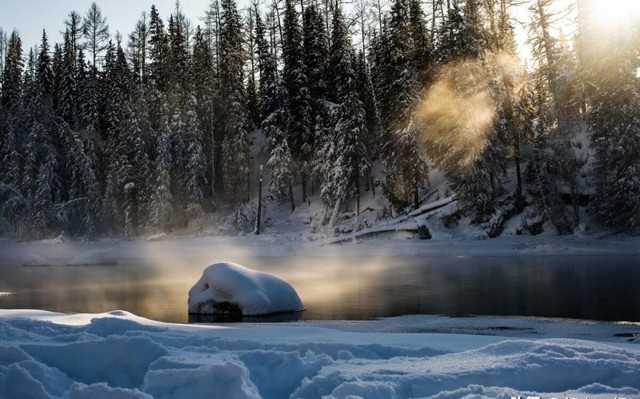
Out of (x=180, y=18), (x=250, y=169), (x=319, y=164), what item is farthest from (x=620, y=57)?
(x=180, y=18)

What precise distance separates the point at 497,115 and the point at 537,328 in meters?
26.4

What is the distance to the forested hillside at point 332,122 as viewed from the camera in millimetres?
34281

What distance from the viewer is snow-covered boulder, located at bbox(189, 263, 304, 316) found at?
15.4 metres

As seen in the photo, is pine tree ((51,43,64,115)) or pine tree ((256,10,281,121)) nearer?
pine tree ((256,10,281,121))

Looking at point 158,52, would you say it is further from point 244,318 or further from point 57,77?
point 244,318

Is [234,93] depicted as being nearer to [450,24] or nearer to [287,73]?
[287,73]

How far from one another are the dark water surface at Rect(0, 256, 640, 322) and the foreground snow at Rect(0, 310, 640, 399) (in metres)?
7.19

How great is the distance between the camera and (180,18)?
7275 cm

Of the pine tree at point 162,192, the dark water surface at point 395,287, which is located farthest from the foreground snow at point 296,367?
the pine tree at point 162,192

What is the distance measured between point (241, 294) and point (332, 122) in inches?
1190

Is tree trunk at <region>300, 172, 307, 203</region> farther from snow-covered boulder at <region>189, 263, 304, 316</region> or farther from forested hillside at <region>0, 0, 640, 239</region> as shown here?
snow-covered boulder at <region>189, 263, 304, 316</region>

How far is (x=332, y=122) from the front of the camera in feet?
146

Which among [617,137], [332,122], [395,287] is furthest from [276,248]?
[617,137]

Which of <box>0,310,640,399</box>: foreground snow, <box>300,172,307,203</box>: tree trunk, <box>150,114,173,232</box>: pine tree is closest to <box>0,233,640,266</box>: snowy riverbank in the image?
<box>150,114,173,232</box>: pine tree
